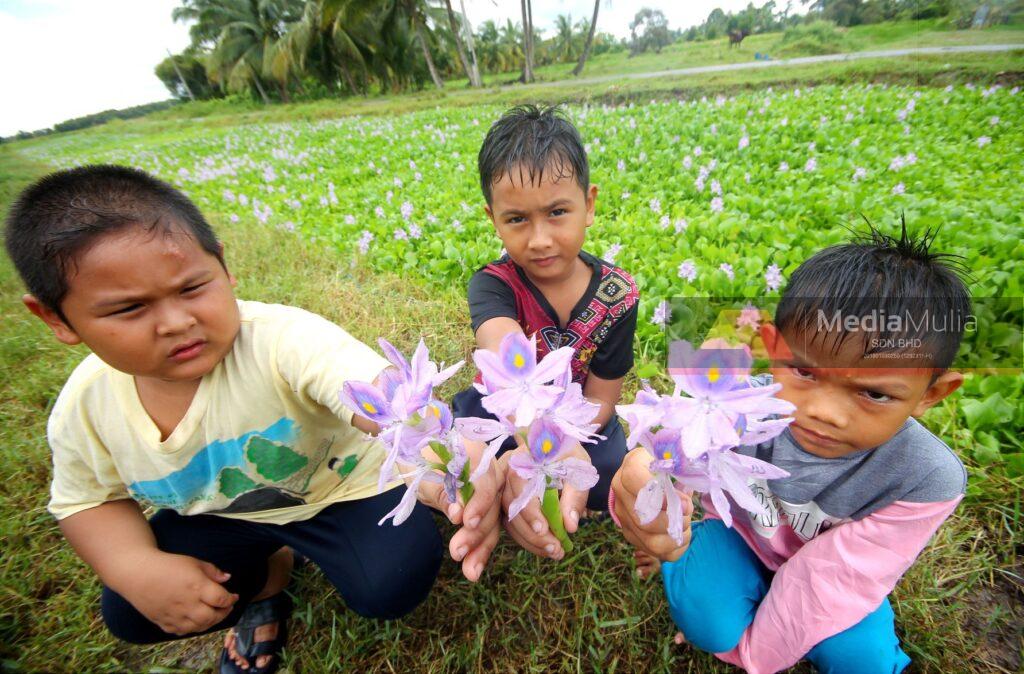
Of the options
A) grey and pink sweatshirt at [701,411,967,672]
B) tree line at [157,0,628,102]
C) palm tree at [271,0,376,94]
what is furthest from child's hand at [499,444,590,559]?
palm tree at [271,0,376,94]

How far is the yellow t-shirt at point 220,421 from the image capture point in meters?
1.40

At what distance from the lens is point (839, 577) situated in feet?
4.36

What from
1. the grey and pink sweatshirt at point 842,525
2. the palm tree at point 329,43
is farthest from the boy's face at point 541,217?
the palm tree at point 329,43

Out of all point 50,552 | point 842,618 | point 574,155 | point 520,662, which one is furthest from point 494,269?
point 50,552

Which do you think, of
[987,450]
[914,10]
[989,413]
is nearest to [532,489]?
[987,450]

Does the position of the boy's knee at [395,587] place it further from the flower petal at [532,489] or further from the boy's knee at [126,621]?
the flower petal at [532,489]

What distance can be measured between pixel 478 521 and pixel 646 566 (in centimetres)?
108

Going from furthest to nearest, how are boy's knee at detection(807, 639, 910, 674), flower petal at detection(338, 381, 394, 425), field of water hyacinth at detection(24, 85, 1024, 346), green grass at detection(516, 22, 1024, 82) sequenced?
green grass at detection(516, 22, 1024, 82) → field of water hyacinth at detection(24, 85, 1024, 346) → boy's knee at detection(807, 639, 910, 674) → flower petal at detection(338, 381, 394, 425)

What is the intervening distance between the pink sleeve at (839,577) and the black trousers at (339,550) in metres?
1.17

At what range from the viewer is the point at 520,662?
5.39 feet

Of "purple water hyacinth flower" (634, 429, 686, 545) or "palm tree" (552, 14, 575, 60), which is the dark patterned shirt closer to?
"purple water hyacinth flower" (634, 429, 686, 545)

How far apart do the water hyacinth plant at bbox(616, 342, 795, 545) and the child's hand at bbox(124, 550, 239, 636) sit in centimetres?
154

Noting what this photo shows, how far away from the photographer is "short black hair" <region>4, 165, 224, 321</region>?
108 centimetres

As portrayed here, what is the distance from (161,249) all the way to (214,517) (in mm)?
1102
